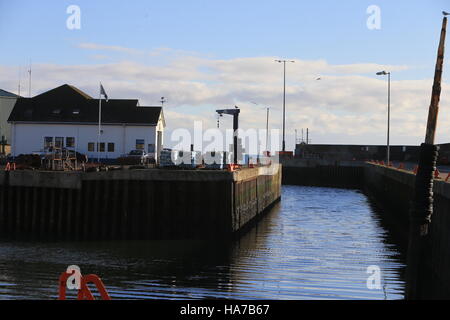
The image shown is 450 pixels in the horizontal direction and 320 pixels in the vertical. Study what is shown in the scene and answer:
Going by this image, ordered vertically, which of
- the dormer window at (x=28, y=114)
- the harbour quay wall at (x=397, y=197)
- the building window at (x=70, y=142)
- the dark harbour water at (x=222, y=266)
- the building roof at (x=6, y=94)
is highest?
the building roof at (x=6, y=94)

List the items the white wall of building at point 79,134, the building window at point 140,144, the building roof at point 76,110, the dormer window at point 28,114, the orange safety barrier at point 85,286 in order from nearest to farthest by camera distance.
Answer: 1. the orange safety barrier at point 85,286
2. the white wall of building at point 79,134
3. the building window at point 140,144
4. the building roof at point 76,110
5. the dormer window at point 28,114

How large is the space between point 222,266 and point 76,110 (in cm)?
4247

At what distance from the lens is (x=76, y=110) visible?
62531 mm

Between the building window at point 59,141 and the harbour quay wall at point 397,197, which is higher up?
the building window at point 59,141

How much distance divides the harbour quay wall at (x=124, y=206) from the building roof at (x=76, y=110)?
3050cm

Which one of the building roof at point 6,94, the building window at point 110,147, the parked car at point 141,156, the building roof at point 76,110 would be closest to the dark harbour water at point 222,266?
the parked car at point 141,156

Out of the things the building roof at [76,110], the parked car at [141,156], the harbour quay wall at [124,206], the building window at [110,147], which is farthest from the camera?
the building roof at [76,110]

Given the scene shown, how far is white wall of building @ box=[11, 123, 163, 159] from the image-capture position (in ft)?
196

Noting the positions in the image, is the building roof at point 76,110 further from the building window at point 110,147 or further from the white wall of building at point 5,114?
the white wall of building at point 5,114

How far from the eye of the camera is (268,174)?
5000 centimetres

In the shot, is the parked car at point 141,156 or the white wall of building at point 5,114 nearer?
the parked car at point 141,156

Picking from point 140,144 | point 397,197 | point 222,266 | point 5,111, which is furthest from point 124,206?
point 5,111

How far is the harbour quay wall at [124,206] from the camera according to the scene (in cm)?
2905
